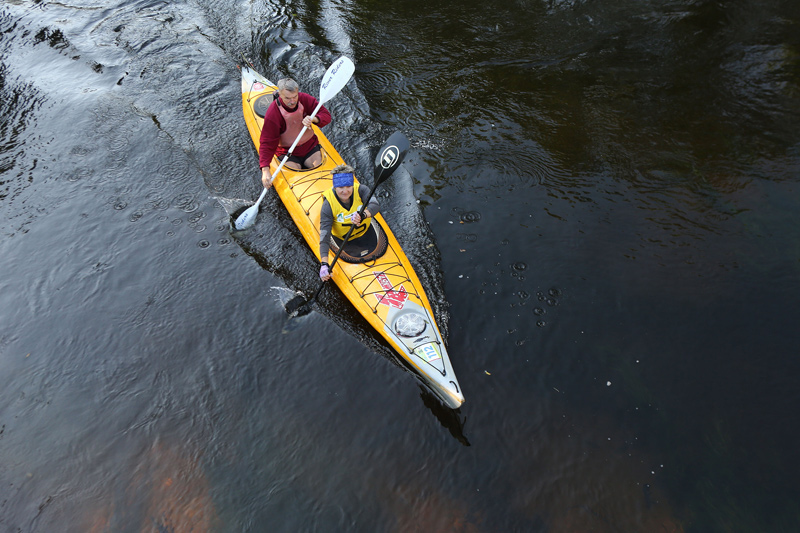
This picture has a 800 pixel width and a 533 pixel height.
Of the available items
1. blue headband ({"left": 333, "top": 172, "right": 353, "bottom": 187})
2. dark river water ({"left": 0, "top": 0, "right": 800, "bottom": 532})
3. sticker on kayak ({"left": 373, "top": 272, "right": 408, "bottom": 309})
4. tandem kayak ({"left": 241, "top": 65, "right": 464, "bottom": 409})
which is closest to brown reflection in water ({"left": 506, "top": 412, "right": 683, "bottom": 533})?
dark river water ({"left": 0, "top": 0, "right": 800, "bottom": 532})

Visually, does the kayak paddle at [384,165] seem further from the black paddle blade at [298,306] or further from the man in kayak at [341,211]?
the man in kayak at [341,211]

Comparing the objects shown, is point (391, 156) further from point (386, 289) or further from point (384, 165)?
point (386, 289)

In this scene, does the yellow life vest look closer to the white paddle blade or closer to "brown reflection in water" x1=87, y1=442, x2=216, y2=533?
the white paddle blade

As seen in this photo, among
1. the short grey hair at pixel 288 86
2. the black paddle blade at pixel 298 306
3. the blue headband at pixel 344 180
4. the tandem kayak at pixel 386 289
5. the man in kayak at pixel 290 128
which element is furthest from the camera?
the man in kayak at pixel 290 128

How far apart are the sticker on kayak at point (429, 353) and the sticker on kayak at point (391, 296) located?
55 centimetres

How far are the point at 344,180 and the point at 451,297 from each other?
70.0 inches

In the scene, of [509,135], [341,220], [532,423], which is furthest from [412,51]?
[532,423]

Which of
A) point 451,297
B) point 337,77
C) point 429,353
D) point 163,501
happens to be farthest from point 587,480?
point 337,77

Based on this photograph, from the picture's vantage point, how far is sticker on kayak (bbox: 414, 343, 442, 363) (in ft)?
15.2

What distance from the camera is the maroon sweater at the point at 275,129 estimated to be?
5.94m

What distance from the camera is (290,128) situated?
622 centimetres

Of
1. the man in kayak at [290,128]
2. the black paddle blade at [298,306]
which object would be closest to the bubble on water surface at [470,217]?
the man in kayak at [290,128]

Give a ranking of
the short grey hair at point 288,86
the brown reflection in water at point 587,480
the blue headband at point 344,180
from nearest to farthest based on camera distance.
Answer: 1. the brown reflection in water at point 587,480
2. the blue headband at point 344,180
3. the short grey hair at point 288,86

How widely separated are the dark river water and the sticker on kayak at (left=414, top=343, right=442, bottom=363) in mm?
408
